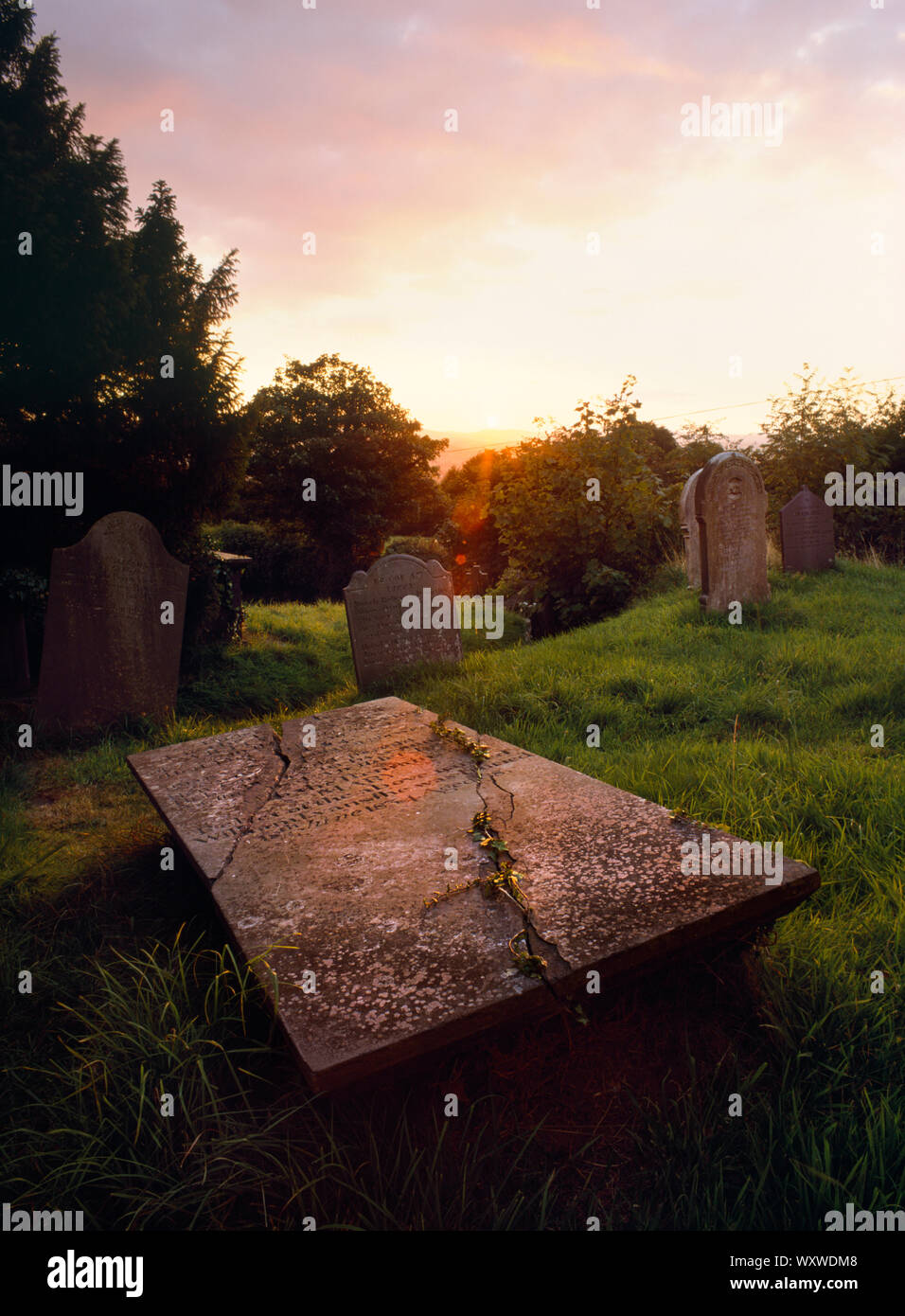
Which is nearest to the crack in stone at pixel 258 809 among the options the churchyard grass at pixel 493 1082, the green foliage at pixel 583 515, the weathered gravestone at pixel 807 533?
the churchyard grass at pixel 493 1082

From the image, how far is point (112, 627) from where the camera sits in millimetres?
5395

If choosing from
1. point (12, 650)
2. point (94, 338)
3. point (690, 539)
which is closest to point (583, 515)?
point (690, 539)

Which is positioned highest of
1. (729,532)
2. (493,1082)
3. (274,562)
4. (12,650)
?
(274,562)

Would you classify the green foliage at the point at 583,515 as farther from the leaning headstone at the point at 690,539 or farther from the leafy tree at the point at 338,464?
the leafy tree at the point at 338,464

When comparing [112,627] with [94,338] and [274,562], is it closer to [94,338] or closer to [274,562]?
[94,338]

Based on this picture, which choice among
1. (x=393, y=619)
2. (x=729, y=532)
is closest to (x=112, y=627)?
(x=393, y=619)

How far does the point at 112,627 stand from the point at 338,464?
19.8 metres

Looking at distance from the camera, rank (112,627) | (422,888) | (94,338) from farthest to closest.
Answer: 1. (94,338)
2. (112,627)
3. (422,888)

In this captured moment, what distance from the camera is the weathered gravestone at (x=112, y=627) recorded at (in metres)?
5.15

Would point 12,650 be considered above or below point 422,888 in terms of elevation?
above

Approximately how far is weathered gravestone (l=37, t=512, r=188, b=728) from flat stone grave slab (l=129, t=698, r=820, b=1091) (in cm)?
271

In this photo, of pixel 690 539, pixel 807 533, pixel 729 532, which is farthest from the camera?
pixel 807 533

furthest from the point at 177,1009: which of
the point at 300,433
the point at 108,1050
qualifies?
the point at 300,433

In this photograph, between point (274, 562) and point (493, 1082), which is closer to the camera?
point (493, 1082)
